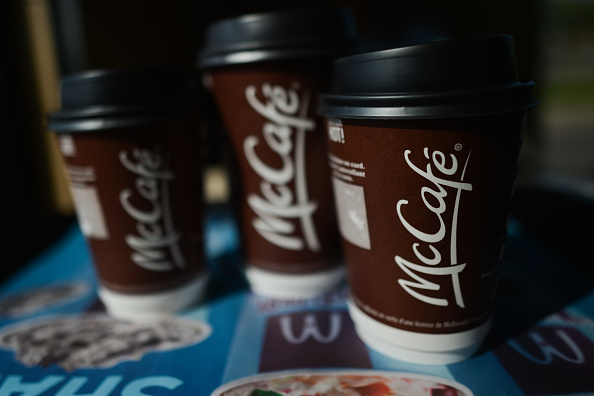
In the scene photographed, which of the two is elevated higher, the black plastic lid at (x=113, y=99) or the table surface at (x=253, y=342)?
the black plastic lid at (x=113, y=99)

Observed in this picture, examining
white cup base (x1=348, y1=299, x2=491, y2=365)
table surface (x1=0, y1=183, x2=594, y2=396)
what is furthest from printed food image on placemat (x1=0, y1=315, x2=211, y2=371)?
white cup base (x1=348, y1=299, x2=491, y2=365)

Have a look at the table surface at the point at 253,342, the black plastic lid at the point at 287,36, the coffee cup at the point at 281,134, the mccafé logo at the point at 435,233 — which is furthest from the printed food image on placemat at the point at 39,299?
the mccafé logo at the point at 435,233

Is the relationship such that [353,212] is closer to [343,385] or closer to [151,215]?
[343,385]

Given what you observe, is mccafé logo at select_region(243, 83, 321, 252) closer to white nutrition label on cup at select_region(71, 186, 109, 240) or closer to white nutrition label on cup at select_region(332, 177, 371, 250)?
white nutrition label on cup at select_region(332, 177, 371, 250)

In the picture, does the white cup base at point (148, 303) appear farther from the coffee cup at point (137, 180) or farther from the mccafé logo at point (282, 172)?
the mccafé logo at point (282, 172)

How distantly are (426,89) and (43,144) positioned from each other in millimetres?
1337

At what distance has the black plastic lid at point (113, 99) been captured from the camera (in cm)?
61

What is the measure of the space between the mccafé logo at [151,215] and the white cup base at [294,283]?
5.5 inches

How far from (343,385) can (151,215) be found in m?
0.37

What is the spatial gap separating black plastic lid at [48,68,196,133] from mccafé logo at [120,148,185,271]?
2.1 inches

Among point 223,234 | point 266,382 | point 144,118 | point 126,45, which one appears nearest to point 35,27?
point 126,45

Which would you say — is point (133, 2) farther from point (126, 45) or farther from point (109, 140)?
point (109, 140)

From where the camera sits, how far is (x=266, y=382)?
0.55 m

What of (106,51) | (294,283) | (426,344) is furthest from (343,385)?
(106,51)
